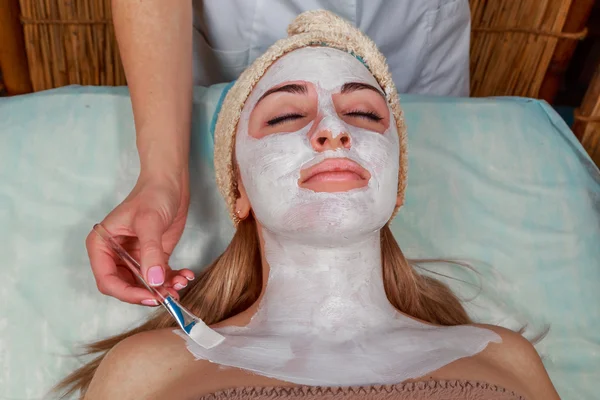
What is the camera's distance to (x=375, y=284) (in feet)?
3.43

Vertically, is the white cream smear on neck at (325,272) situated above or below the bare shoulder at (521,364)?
above

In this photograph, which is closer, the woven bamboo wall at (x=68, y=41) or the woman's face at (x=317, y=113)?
the woman's face at (x=317, y=113)

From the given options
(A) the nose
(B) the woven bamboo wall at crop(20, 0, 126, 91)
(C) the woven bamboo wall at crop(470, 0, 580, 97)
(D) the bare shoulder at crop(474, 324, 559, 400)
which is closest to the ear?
(A) the nose

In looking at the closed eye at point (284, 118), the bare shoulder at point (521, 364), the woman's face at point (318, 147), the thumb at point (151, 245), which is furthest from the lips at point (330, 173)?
the bare shoulder at point (521, 364)

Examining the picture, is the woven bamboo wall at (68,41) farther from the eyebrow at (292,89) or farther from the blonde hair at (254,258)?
the eyebrow at (292,89)

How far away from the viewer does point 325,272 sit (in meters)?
1.00

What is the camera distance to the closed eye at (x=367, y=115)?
3.42 feet

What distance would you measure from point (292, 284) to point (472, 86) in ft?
3.99

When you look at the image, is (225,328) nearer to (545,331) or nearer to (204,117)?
(204,117)

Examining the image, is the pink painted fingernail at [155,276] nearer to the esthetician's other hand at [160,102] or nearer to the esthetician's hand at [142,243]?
the esthetician's hand at [142,243]

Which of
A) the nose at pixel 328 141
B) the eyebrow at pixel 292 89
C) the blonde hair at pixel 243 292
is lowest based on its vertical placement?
the blonde hair at pixel 243 292

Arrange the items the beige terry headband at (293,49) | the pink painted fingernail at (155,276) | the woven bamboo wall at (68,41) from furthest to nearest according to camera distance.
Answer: the woven bamboo wall at (68,41)
the beige terry headband at (293,49)
the pink painted fingernail at (155,276)

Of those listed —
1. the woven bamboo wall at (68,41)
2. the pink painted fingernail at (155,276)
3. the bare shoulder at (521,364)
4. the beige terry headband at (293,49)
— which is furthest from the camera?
the woven bamboo wall at (68,41)

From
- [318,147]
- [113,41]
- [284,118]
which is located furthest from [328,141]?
[113,41]
